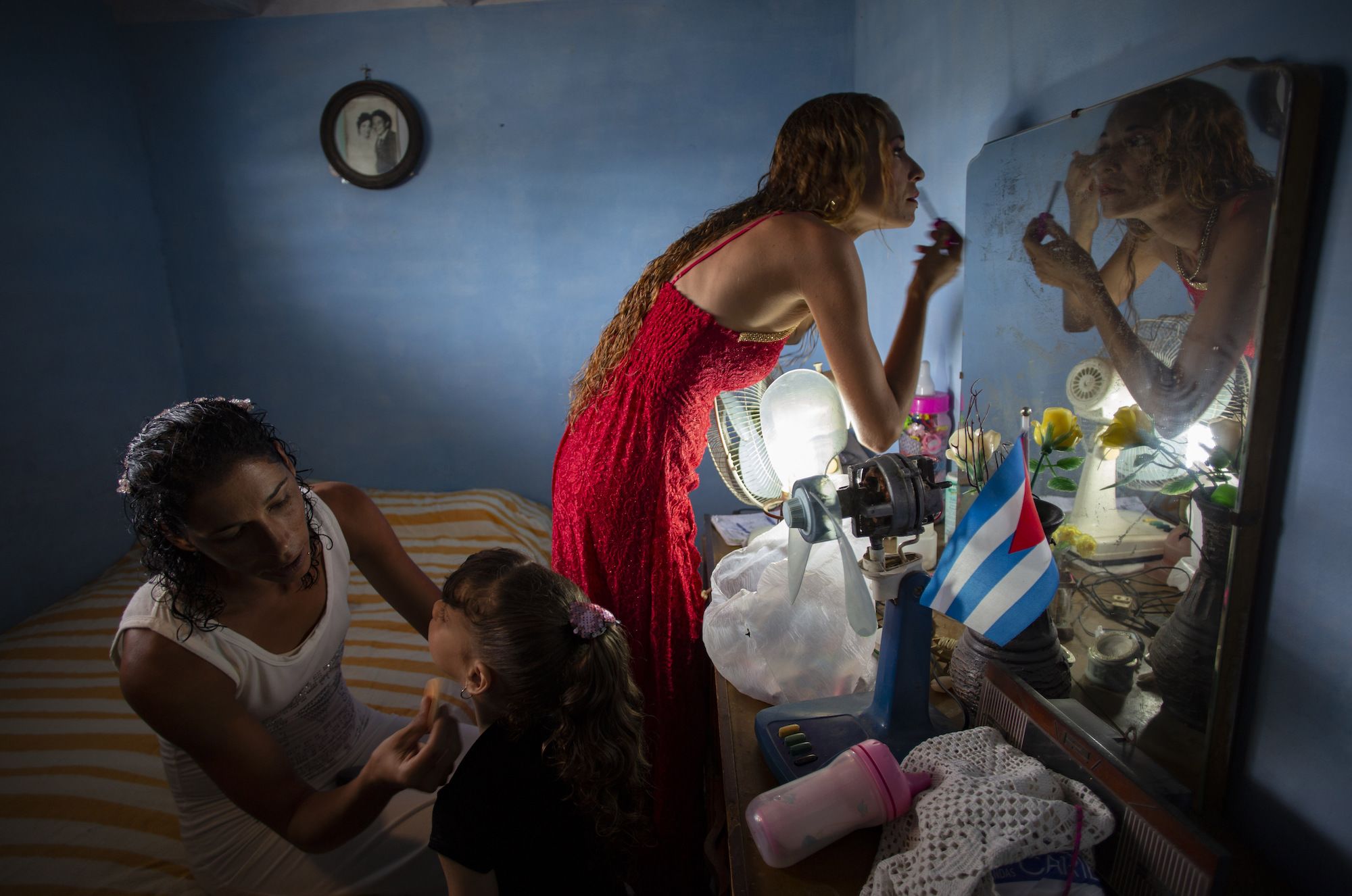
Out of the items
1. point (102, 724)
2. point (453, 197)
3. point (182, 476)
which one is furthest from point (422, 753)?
point (453, 197)

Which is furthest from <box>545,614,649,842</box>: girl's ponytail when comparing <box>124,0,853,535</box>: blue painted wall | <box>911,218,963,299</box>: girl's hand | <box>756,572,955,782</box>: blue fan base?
<box>124,0,853,535</box>: blue painted wall

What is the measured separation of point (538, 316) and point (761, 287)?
6.58 ft

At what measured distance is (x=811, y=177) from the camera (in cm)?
133

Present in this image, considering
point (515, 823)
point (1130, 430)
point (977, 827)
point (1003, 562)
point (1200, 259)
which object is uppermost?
point (1200, 259)

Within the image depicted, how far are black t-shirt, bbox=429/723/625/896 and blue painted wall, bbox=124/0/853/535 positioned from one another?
217 cm

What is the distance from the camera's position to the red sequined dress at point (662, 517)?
4.40ft

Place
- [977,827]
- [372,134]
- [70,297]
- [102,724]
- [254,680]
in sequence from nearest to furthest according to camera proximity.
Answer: [977,827], [254,680], [102,724], [70,297], [372,134]

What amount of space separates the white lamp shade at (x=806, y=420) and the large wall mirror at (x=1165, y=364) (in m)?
0.33

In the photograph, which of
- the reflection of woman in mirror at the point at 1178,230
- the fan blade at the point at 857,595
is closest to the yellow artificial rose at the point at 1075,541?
the reflection of woman in mirror at the point at 1178,230

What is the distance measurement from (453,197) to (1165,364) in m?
2.81

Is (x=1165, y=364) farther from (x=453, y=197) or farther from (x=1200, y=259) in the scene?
(x=453, y=197)

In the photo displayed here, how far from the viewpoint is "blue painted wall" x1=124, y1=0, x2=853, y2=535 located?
2.80 metres

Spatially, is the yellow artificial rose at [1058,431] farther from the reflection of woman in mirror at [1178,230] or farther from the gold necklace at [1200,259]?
the gold necklace at [1200,259]

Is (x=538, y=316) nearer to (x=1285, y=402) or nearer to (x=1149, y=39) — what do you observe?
(x=1149, y=39)
